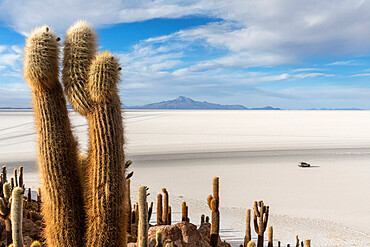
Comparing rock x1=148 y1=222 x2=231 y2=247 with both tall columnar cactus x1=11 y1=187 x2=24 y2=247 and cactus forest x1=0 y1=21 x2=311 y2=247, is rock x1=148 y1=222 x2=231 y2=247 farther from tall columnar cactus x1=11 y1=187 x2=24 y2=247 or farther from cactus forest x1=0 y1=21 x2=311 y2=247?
tall columnar cactus x1=11 y1=187 x2=24 y2=247

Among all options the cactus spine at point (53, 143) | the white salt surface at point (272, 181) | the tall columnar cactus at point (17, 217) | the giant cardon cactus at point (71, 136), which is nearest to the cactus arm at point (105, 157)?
the giant cardon cactus at point (71, 136)

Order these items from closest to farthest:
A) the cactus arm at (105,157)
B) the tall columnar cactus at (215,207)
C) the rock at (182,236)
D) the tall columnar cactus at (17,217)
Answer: the tall columnar cactus at (17,217) < the cactus arm at (105,157) < the tall columnar cactus at (215,207) < the rock at (182,236)

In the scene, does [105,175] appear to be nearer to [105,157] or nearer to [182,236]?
[105,157]

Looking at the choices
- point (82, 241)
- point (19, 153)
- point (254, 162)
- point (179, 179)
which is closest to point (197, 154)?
point (254, 162)

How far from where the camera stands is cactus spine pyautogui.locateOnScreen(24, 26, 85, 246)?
269 cm

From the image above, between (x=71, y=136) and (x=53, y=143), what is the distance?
8.0 inches

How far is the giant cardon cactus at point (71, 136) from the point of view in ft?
8.80

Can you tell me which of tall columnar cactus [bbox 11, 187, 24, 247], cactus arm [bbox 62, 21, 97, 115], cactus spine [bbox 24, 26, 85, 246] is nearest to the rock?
cactus spine [bbox 24, 26, 85, 246]

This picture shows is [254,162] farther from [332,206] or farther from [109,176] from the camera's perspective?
[109,176]

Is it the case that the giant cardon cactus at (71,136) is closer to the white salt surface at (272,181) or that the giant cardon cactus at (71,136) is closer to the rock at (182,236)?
the white salt surface at (272,181)

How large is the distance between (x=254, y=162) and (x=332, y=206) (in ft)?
21.7

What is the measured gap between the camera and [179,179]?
450 inches

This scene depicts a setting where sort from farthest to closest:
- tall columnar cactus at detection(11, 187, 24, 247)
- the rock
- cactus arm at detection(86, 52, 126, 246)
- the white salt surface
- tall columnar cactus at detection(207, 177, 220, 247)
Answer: the white salt surface
the rock
tall columnar cactus at detection(207, 177, 220, 247)
cactus arm at detection(86, 52, 126, 246)
tall columnar cactus at detection(11, 187, 24, 247)

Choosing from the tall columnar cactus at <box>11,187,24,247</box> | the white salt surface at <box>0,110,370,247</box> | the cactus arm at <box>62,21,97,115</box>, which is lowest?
the white salt surface at <box>0,110,370,247</box>
